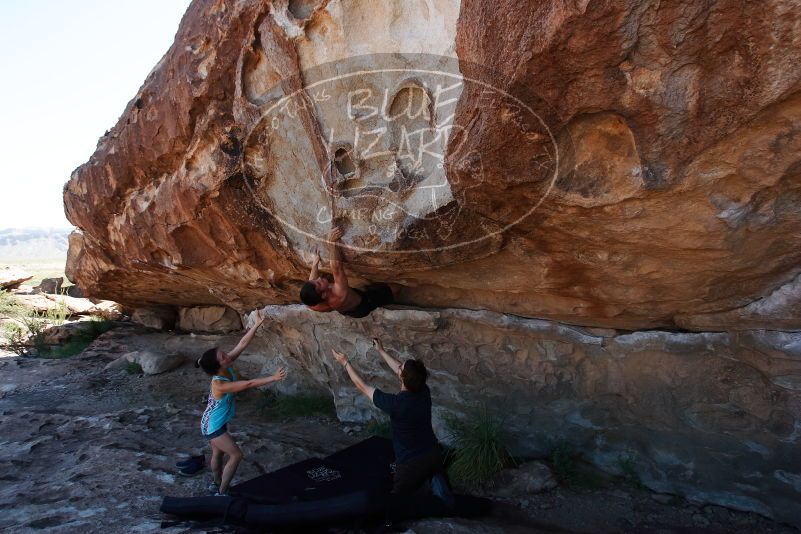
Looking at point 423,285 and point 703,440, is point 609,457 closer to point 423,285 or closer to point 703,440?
point 703,440

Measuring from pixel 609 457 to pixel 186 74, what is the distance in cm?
398

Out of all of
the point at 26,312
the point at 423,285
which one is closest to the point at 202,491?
the point at 423,285

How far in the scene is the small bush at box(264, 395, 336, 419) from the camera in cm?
542

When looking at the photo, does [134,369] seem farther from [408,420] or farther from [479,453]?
[408,420]

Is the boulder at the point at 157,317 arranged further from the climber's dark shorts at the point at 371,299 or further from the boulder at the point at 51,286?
the climber's dark shorts at the point at 371,299

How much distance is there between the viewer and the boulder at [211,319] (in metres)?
7.59

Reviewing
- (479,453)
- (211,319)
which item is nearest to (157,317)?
(211,319)

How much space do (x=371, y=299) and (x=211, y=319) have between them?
15.0ft

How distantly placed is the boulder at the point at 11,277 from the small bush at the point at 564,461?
473 inches

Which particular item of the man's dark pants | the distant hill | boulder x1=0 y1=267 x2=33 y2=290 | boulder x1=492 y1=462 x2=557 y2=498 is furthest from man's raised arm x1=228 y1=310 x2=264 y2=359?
the distant hill

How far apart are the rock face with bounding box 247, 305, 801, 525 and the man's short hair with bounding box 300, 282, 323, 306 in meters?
0.96

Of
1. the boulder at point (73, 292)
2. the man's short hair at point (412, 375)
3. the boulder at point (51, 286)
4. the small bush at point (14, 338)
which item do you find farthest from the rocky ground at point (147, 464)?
the boulder at point (51, 286)

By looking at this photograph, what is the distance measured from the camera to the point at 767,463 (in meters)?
3.02

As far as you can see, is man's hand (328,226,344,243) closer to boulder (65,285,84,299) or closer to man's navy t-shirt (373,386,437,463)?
man's navy t-shirt (373,386,437,463)
